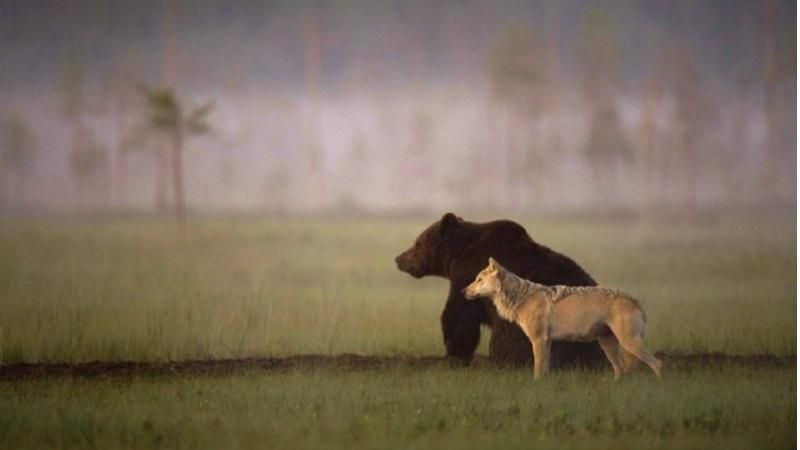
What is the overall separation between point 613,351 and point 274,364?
8.54ft

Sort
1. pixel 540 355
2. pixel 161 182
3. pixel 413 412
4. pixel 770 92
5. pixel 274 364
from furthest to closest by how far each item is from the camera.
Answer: pixel 161 182, pixel 770 92, pixel 274 364, pixel 540 355, pixel 413 412

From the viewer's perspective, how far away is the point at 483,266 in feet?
27.5

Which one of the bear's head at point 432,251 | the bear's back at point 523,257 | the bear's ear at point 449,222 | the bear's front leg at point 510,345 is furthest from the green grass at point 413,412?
the bear's ear at point 449,222

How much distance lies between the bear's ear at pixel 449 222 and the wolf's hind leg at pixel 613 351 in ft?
4.63

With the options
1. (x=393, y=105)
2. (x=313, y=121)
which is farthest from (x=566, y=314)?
(x=313, y=121)

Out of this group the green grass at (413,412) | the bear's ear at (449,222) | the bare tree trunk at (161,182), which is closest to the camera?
the green grass at (413,412)

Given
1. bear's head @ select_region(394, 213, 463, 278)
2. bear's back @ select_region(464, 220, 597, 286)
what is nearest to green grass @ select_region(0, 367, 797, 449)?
bear's back @ select_region(464, 220, 597, 286)

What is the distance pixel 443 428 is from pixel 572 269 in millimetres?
1778

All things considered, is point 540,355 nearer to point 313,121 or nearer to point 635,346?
point 635,346

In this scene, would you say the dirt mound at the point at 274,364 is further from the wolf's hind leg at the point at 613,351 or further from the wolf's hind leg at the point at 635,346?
the wolf's hind leg at the point at 635,346

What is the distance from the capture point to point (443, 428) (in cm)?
693

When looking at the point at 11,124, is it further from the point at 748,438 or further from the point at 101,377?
the point at 748,438

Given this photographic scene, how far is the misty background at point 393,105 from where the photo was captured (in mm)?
9508

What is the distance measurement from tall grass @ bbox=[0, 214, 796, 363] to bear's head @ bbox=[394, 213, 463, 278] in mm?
828
